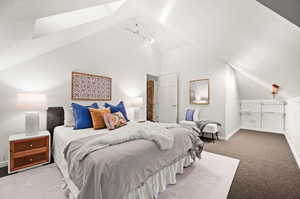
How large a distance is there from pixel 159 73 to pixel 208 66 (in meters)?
1.92

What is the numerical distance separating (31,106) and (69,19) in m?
1.55

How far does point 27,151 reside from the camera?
2.06m

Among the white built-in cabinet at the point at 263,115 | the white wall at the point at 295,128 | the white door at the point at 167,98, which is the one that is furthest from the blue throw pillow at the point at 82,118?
the white built-in cabinet at the point at 263,115

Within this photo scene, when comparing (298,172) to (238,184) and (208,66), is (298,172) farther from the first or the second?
(208,66)

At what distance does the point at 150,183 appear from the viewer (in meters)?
1.47

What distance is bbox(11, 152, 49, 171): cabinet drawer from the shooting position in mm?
1975

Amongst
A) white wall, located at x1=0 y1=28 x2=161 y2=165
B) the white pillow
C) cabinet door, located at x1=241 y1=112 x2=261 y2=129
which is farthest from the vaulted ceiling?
cabinet door, located at x1=241 y1=112 x2=261 y2=129

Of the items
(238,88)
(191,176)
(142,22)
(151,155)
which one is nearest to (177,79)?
(142,22)

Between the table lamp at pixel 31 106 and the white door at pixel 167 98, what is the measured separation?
3.94 metres

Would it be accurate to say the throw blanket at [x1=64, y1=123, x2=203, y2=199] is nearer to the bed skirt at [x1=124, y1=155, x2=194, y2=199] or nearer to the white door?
the bed skirt at [x1=124, y1=155, x2=194, y2=199]

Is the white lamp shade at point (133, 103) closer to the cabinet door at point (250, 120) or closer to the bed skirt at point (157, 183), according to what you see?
the bed skirt at point (157, 183)

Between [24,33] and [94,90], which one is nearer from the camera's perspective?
[24,33]

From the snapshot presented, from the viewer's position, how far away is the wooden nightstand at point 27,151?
1.95 m

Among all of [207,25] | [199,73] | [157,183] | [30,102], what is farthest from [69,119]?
[199,73]
